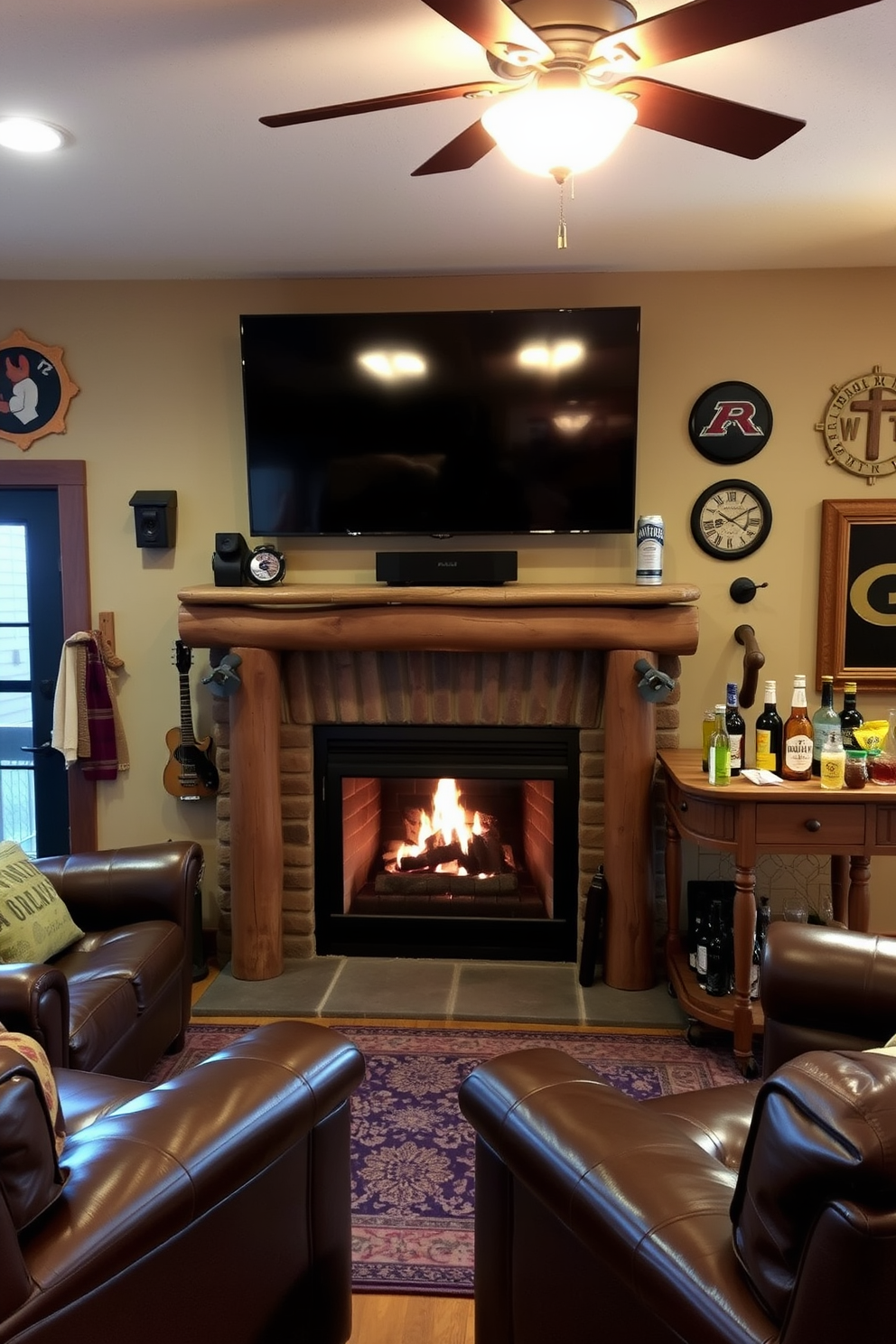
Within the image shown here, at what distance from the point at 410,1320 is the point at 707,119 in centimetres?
231

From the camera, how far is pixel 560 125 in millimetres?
1530

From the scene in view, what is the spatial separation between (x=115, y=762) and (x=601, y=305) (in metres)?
2.44

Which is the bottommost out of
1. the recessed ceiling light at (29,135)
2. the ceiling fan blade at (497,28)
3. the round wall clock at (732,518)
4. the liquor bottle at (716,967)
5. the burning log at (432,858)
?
the liquor bottle at (716,967)

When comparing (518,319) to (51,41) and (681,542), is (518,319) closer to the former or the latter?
(681,542)

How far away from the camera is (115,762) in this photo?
3611mm

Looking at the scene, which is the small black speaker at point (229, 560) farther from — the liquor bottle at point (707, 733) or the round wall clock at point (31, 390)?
the liquor bottle at point (707, 733)

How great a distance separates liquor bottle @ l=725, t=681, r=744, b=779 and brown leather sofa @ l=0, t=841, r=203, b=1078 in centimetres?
165

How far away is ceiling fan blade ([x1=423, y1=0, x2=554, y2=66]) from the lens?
1331 millimetres

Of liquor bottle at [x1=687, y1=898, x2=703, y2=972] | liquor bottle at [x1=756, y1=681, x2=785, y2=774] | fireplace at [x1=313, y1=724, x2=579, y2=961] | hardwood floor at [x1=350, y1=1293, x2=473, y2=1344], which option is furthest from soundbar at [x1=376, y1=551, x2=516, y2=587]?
hardwood floor at [x1=350, y1=1293, x2=473, y2=1344]

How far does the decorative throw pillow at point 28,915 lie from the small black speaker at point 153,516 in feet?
4.10

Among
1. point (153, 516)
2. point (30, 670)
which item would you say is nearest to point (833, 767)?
point (153, 516)

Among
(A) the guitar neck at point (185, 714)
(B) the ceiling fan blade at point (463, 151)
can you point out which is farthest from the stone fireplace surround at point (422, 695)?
(B) the ceiling fan blade at point (463, 151)

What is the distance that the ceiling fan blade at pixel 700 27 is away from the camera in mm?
1315

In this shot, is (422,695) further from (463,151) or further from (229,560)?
(463,151)
